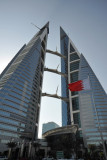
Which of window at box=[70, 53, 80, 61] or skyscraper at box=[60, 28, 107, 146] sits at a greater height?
window at box=[70, 53, 80, 61]

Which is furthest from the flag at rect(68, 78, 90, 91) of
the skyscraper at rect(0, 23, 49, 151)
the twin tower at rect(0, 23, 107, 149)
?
the skyscraper at rect(0, 23, 49, 151)

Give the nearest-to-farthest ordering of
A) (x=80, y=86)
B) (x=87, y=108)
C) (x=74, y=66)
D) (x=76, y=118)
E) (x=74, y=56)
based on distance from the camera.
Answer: (x=80, y=86) → (x=87, y=108) → (x=76, y=118) → (x=74, y=66) → (x=74, y=56)

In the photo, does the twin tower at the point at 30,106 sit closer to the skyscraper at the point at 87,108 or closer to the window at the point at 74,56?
the skyscraper at the point at 87,108

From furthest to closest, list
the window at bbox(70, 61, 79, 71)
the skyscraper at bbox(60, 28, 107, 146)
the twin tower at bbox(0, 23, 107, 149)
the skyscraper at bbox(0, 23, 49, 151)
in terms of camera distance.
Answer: the window at bbox(70, 61, 79, 71) < the skyscraper at bbox(60, 28, 107, 146) < the twin tower at bbox(0, 23, 107, 149) < the skyscraper at bbox(0, 23, 49, 151)

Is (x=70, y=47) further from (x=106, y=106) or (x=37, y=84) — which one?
(x=106, y=106)

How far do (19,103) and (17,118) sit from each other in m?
10.8

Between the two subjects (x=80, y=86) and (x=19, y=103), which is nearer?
(x=80, y=86)

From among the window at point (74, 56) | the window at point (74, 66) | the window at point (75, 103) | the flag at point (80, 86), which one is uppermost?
the window at point (74, 56)

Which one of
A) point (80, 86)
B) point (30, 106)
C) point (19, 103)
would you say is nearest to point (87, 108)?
point (30, 106)

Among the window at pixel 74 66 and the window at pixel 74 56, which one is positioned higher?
the window at pixel 74 56

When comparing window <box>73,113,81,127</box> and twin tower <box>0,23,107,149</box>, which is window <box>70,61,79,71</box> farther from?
window <box>73,113,81,127</box>

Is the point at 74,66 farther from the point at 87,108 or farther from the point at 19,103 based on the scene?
the point at 19,103

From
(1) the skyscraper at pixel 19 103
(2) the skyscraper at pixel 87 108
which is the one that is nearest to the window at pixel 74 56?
(2) the skyscraper at pixel 87 108

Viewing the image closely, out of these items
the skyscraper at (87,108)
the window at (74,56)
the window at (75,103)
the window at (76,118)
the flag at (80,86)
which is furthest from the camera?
the window at (74,56)
